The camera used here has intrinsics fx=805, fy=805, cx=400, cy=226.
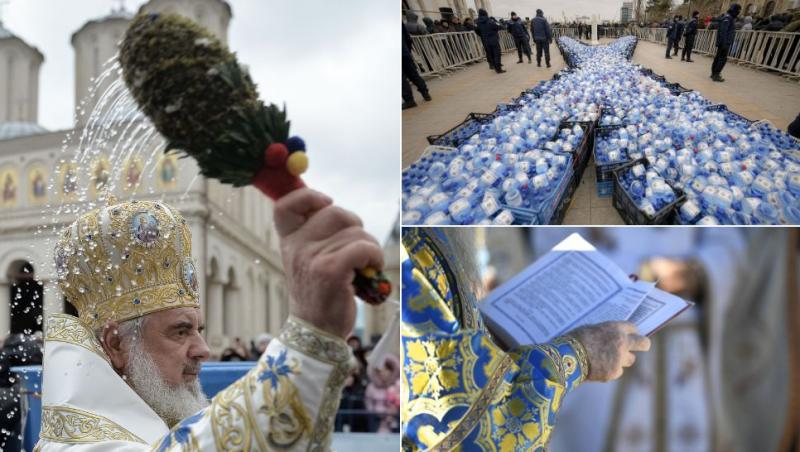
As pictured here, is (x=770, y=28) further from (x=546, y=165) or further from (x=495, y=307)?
(x=495, y=307)

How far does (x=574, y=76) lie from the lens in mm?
2924

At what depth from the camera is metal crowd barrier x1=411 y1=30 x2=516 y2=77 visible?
2762 millimetres

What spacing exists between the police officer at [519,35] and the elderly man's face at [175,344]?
1.75 m

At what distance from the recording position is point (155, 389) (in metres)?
1.50

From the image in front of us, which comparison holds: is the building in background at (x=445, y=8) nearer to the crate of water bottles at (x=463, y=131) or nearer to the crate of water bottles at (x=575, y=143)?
the crate of water bottles at (x=463, y=131)

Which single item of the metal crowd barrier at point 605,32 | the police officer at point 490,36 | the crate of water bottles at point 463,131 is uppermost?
the metal crowd barrier at point 605,32

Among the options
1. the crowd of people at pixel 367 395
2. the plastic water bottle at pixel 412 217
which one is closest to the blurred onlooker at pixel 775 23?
the plastic water bottle at pixel 412 217

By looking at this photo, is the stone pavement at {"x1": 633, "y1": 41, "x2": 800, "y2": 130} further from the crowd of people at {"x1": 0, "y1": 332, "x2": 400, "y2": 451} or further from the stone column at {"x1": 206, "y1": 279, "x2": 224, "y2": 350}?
the stone column at {"x1": 206, "y1": 279, "x2": 224, "y2": 350}

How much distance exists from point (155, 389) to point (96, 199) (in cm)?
61

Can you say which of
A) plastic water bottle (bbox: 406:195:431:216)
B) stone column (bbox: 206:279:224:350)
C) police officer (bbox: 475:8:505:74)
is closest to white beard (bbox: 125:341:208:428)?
plastic water bottle (bbox: 406:195:431:216)

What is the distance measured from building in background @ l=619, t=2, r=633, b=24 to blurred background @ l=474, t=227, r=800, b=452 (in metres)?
0.81

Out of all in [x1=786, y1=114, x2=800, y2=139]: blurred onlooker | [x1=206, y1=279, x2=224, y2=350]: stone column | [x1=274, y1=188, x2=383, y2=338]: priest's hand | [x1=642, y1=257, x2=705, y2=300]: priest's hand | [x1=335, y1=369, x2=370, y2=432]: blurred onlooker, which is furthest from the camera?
[x1=206, y1=279, x2=224, y2=350]: stone column

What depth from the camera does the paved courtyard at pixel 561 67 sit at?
2689 millimetres

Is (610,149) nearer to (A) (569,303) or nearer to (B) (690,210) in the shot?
(B) (690,210)
